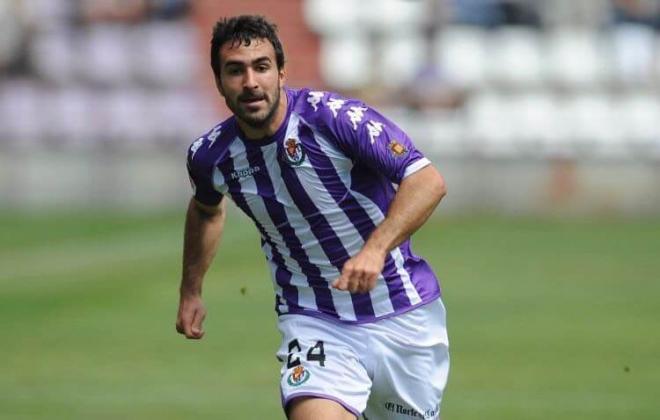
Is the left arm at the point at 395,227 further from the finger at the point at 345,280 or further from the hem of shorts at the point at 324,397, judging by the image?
the hem of shorts at the point at 324,397

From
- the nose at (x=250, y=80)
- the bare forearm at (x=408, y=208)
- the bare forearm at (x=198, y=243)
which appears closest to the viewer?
the bare forearm at (x=408, y=208)

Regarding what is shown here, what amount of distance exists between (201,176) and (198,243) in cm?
46

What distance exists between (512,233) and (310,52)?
Result: 6274 mm

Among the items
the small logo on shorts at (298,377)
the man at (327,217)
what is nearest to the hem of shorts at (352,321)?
the man at (327,217)

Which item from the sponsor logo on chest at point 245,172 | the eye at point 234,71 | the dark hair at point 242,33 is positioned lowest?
the sponsor logo on chest at point 245,172

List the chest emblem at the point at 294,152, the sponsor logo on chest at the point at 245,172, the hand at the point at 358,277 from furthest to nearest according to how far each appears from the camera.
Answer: the sponsor logo on chest at the point at 245,172 < the chest emblem at the point at 294,152 < the hand at the point at 358,277

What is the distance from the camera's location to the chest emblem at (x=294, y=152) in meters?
6.62

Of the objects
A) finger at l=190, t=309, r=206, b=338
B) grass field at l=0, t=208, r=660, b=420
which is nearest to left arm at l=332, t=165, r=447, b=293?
finger at l=190, t=309, r=206, b=338

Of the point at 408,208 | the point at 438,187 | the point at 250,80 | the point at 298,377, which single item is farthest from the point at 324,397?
the point at 250,80

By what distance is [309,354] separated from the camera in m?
6.71

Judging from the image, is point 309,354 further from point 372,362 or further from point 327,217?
point 327,217

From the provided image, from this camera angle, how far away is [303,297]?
6902 mm

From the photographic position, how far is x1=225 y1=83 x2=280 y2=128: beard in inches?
253

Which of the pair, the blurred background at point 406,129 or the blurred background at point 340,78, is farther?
the blurred background at point 340,78
